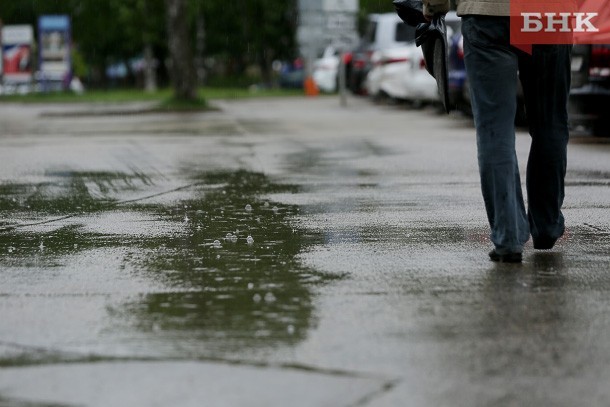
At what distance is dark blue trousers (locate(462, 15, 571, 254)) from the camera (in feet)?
20.5

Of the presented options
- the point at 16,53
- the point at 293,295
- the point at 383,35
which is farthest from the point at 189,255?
the point at 16,53

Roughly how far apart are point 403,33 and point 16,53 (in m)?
24.4

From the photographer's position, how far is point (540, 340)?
14.7 ft

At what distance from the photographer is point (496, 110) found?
246 inches

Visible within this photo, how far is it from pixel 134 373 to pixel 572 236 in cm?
361

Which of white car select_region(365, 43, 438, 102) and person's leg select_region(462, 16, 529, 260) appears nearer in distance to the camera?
person's leg select_region(462, 16, 529, 260)

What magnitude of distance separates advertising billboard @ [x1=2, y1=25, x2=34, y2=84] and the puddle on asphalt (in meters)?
40.9


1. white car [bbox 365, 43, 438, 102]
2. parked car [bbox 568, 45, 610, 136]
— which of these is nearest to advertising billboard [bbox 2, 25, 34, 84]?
Result: white car [bbox 365, 43, 438, 102]

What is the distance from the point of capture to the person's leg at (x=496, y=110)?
6.23 metres

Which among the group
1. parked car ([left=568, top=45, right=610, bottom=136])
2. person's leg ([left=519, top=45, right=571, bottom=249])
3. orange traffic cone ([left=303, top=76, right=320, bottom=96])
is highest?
person's leg ([left=519, top=45, right=571, bottom=249])

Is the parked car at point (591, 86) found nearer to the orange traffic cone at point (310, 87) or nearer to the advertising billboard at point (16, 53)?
the orange traffic cone at point (310, 87)

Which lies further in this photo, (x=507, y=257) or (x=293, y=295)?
(x=507, y=257)

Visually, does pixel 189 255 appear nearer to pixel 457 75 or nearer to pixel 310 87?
pixel 457 75

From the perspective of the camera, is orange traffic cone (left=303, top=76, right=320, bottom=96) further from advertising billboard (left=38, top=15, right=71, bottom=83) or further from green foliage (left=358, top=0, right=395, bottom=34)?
green foliage (left=358, top=0, right=395, bottom=34)
